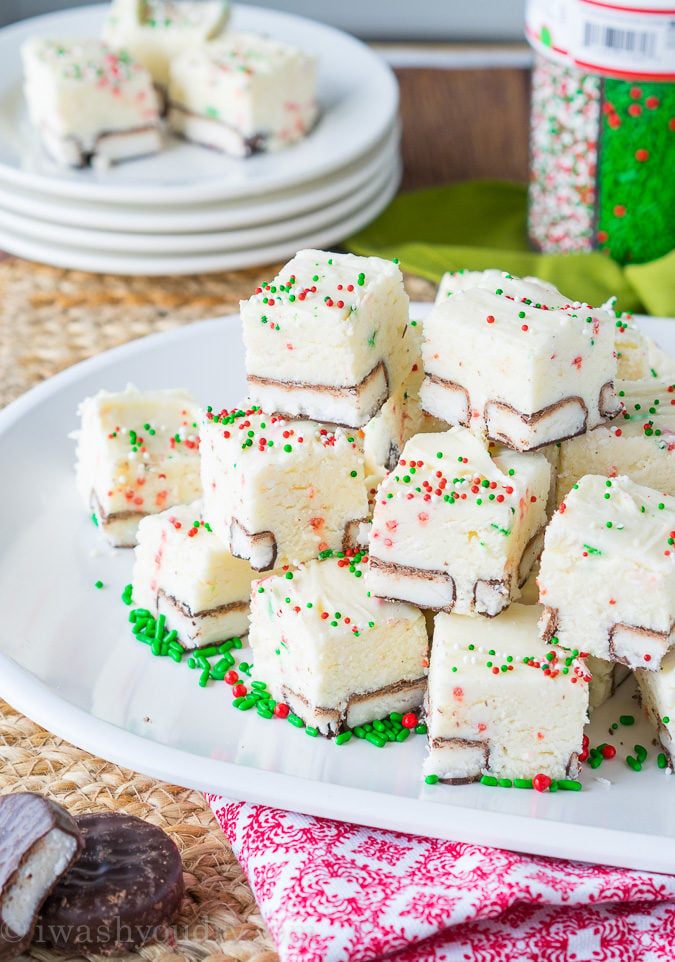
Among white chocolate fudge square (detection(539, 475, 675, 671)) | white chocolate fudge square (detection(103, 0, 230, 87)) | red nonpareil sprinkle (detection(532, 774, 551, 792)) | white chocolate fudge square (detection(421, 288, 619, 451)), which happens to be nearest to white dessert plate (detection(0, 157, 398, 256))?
white chocolate fudge square (detection(103, 0, 230, 87))

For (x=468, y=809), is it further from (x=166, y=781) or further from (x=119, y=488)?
(x=119, y=488)

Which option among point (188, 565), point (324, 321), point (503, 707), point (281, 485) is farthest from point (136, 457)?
point (503, 707)

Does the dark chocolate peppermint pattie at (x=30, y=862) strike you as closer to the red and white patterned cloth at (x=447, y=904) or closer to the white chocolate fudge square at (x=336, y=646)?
the red and white patterned cloth at (x=447, y=904)

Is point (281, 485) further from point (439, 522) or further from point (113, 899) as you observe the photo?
point (113, 899)

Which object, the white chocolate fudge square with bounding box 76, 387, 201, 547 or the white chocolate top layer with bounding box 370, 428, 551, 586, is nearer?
the white chocolate top layer with bounding box 370, 428, 551, 586

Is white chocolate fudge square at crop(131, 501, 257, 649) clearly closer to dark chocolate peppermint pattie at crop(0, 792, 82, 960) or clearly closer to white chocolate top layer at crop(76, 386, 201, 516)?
white chocolate top layer at crop(76, 386, 201, 516)

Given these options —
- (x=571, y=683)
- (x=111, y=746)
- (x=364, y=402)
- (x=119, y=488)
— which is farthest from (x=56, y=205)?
(x=571, y=683)

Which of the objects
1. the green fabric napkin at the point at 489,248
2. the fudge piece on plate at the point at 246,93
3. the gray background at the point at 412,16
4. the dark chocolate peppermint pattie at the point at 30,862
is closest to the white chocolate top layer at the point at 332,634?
the dark chocolate peppermint pattie at the point at 30,862
